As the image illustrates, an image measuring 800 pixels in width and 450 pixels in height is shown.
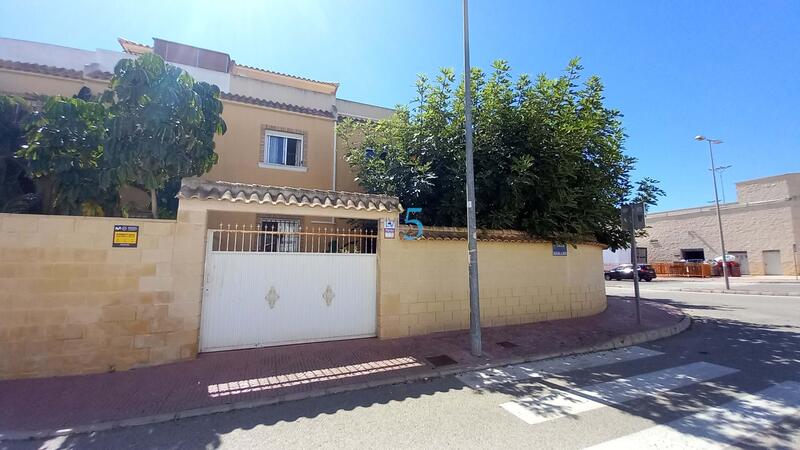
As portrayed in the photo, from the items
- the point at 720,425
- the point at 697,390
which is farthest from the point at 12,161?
the point at 697,390

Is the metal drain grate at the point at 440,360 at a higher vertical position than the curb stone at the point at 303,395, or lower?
higher

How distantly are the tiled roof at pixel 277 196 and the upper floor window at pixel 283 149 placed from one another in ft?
15.6

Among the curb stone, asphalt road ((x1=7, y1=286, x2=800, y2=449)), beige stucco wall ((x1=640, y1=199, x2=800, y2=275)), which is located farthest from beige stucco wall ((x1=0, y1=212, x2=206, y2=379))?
beige stucco wall ((x1=640, y1=199, x2=800, y2=275))

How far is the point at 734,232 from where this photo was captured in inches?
1141

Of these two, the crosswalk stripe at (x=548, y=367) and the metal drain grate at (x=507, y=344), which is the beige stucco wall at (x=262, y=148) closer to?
the metal drain grate at (x=507, y=344)

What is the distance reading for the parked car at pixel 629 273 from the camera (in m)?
26.2

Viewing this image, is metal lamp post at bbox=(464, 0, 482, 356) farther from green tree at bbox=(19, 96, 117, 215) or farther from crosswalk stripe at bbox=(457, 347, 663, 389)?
green tree at bbox=(19, 96, 117, 215)

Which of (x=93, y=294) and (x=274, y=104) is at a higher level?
(x=274, y=104)

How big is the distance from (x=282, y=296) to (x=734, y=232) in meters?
37.3

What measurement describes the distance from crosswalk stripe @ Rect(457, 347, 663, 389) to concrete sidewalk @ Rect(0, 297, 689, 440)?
196 millimetres

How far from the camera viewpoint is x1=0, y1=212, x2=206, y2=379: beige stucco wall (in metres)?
4.83

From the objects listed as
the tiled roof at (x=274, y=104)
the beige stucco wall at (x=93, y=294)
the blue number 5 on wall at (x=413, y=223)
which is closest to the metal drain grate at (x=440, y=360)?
the blue number 5 on wall at (x=413, y=223)

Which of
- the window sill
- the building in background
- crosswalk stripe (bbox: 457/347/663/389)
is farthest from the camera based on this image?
the building in background

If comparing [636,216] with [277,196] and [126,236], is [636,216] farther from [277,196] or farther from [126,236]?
[126,236]
